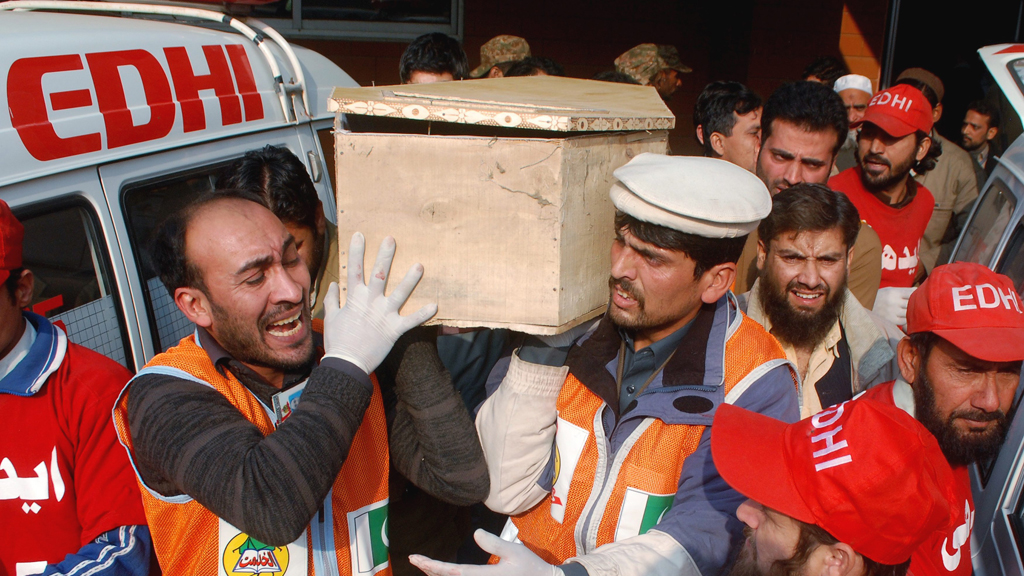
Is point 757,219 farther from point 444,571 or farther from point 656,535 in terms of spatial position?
point 444,571

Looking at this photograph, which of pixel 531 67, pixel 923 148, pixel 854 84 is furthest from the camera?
pixel 854 84

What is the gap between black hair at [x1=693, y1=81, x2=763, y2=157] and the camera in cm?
441

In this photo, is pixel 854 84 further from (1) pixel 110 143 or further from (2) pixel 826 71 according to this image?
(1) pixel 110 143

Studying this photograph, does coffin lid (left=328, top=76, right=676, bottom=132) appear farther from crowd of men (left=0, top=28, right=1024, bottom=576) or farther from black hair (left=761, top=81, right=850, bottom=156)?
black hair (left=761, top=81, right=850, bottom=156)

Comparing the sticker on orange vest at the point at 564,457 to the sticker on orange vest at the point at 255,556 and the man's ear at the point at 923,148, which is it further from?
the man's ear at the point at 923,148

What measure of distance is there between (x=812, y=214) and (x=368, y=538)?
1883mm

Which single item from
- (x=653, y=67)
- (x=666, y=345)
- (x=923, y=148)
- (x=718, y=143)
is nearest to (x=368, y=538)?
(x=666, y=345)

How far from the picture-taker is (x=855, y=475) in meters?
1.47

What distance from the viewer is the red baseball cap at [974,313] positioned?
206 cm

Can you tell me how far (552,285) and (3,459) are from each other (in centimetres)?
130

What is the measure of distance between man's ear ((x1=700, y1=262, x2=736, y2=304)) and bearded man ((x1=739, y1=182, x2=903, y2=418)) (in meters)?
0.80

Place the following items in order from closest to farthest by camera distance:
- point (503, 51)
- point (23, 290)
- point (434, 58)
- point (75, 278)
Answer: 1. point (23, 290)
2. point (75, 278)
3. point (434, 58)
4. point (503, 51)

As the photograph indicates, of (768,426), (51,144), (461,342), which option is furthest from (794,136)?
(51,144)

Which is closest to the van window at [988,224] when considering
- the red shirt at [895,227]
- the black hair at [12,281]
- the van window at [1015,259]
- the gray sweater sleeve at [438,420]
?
the van window at [1015,259]
